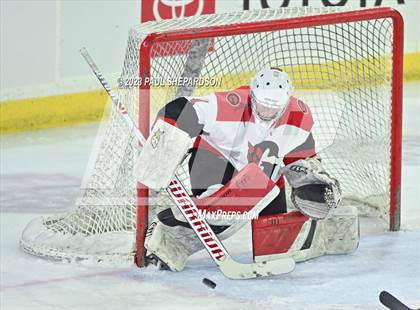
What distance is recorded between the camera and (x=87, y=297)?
3.26 meters

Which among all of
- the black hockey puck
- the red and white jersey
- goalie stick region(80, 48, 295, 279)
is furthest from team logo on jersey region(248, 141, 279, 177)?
the black hockey puck

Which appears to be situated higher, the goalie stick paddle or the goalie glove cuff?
the goalie stick paddle

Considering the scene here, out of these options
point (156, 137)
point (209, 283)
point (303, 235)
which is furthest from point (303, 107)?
point (209, 283)

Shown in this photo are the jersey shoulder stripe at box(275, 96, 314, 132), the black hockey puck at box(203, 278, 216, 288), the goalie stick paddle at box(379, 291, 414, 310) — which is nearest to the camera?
the goalie stick paddle at box(379, 291, 414, 310)

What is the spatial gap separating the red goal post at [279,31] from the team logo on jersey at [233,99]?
0.57 feet

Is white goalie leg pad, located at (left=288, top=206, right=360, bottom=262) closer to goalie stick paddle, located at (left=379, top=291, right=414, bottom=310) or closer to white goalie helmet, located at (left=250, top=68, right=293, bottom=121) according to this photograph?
white goalie helmet, located at (left=250, top=68, right=293, bottom=121)

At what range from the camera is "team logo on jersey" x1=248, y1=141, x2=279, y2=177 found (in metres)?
3.57

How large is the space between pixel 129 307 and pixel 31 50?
1876 mm

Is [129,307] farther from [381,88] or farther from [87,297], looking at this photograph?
[381,88]

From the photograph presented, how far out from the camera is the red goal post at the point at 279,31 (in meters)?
3.46

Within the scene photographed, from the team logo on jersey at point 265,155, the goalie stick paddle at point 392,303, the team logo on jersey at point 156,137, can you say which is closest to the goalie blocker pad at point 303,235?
the team logo on jersey at point 265,155

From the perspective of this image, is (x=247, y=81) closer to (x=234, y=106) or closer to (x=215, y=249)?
(x=234, y=106)

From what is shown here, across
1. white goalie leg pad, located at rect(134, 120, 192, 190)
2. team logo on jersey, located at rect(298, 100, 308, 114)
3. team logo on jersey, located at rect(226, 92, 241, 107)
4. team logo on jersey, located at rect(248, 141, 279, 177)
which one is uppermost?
team logo on jersey, located at rect(226, 92, 241, 107)

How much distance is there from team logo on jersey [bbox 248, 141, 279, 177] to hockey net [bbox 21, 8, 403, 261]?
21 cm
